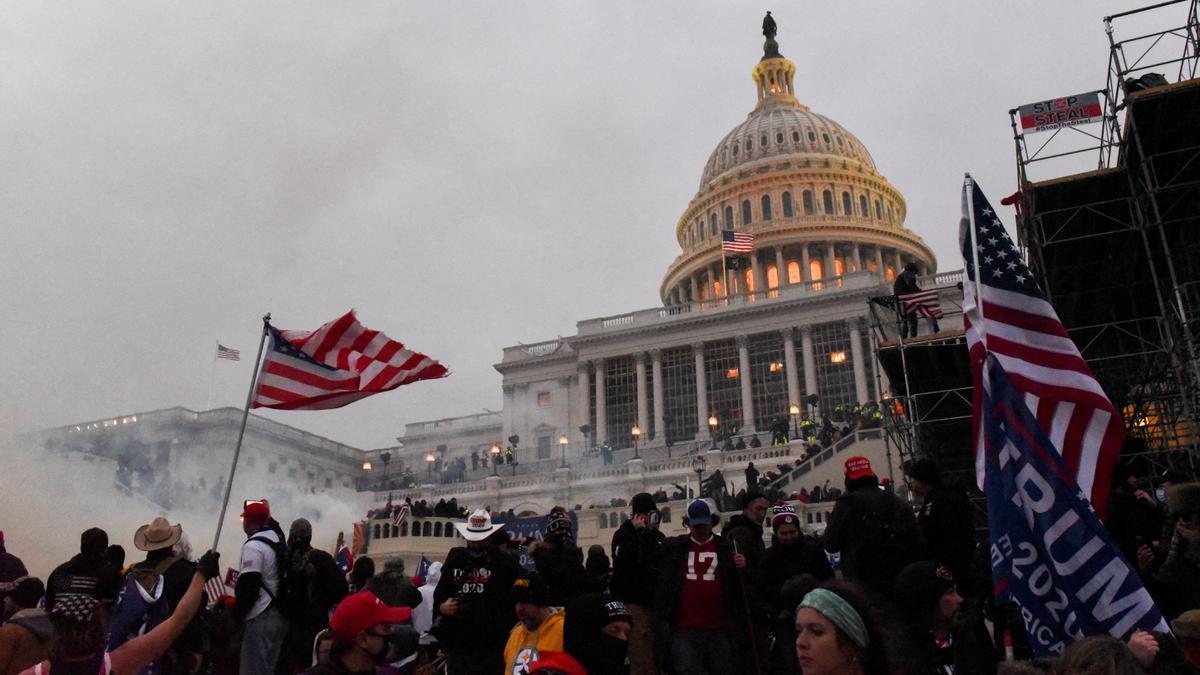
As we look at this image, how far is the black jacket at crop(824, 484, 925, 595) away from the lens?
6.96m

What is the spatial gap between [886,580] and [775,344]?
5587cm

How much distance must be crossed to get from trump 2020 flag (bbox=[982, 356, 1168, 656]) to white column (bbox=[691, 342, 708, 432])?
5404 cm

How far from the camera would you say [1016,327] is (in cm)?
755

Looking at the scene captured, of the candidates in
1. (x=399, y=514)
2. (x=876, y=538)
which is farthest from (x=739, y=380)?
(x=876, y=538)

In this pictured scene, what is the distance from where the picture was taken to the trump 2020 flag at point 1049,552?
18.4 feet

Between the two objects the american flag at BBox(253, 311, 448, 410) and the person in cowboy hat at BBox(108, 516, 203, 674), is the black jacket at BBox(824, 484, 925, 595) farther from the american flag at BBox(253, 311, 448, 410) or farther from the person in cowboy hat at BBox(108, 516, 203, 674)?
the american flag at BBox(253, 311, 448, 410)

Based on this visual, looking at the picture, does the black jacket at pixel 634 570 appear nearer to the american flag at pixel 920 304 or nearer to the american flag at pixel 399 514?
the american flag at pixel 920 304

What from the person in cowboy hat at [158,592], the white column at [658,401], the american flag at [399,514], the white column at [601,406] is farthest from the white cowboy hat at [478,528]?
the white column at [601,406]

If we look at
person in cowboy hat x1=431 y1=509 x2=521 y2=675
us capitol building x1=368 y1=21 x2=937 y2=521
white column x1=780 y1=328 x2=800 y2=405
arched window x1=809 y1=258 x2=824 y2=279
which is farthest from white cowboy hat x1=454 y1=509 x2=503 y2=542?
arched window x1=809 y1=258 x2=824 y2=279

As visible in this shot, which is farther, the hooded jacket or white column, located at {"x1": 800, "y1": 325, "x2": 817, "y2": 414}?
white column, located at {"x1": 800, "y1": 325, "x2": 817, "y2": 414}

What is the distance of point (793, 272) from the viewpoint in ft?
262

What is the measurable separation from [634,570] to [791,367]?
175 ft

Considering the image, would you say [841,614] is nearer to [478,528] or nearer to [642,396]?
[478,528]

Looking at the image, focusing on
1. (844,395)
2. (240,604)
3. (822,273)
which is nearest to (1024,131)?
(240,604)
